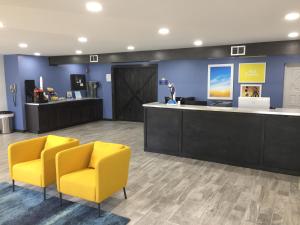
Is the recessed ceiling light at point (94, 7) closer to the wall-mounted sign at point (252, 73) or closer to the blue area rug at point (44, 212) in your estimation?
the blue area rug at point (44, 212)

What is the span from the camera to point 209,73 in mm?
7457

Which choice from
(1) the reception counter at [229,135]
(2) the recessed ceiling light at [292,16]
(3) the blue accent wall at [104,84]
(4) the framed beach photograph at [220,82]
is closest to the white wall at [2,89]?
(3) the blue accent wall at [104,84]

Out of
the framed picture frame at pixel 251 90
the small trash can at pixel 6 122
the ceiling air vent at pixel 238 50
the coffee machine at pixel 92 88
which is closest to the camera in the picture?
the ceiling air vent at pixel 238 50

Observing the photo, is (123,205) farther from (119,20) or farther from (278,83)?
(278,83)

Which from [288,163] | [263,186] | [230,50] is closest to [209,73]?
[230,50]

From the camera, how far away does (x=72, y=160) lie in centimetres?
329

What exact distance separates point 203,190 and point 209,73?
4.57 meters

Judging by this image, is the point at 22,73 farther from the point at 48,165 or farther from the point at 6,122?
the point at 48,165

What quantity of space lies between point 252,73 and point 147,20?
442cm

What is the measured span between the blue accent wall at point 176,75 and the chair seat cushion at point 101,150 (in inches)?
190

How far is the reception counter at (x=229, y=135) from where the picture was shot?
4.26m

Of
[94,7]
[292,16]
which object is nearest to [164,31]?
[94,7]

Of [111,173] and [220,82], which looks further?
[220,82]

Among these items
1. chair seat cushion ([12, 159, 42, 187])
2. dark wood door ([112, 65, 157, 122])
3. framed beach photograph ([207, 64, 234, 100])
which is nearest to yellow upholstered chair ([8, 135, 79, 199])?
chair seat cushion ([12, 159, 42, 187])
